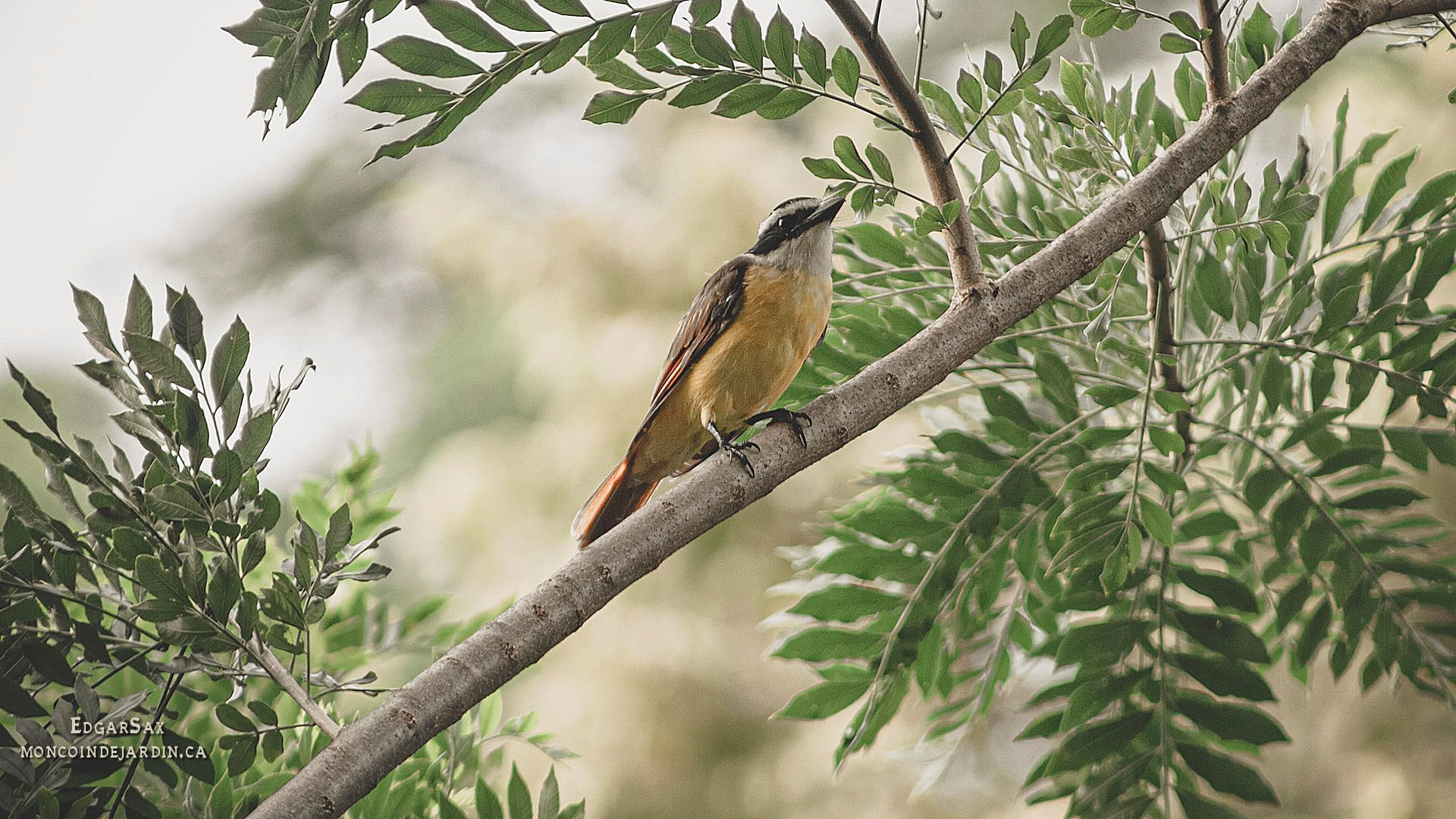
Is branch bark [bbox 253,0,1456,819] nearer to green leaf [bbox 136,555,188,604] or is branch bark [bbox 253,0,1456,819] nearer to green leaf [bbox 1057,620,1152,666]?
green leaf [bbox 136,555,188,604]

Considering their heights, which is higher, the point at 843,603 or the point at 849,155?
the point at 849,155

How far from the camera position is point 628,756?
137 inches

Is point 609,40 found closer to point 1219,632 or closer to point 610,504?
point 610,504

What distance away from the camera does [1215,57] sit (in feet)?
2.52

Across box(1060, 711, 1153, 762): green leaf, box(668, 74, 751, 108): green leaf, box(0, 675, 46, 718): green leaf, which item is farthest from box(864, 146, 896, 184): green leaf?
box(0, 675, 46, 718): green leaf

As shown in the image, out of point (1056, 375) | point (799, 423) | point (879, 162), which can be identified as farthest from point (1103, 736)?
point (879, 162)

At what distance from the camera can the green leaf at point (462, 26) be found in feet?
2.19

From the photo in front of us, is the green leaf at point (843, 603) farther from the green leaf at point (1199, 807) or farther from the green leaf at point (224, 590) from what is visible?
the green leaf at point (224, 590)

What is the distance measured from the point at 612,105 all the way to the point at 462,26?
113 millimetres

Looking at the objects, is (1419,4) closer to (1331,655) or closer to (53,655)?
(1331,655)

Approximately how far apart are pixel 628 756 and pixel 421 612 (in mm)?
2474

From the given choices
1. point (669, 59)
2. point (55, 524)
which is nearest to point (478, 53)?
point (669, 59)

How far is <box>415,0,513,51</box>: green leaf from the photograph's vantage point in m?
0.67

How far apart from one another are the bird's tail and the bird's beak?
351mm
